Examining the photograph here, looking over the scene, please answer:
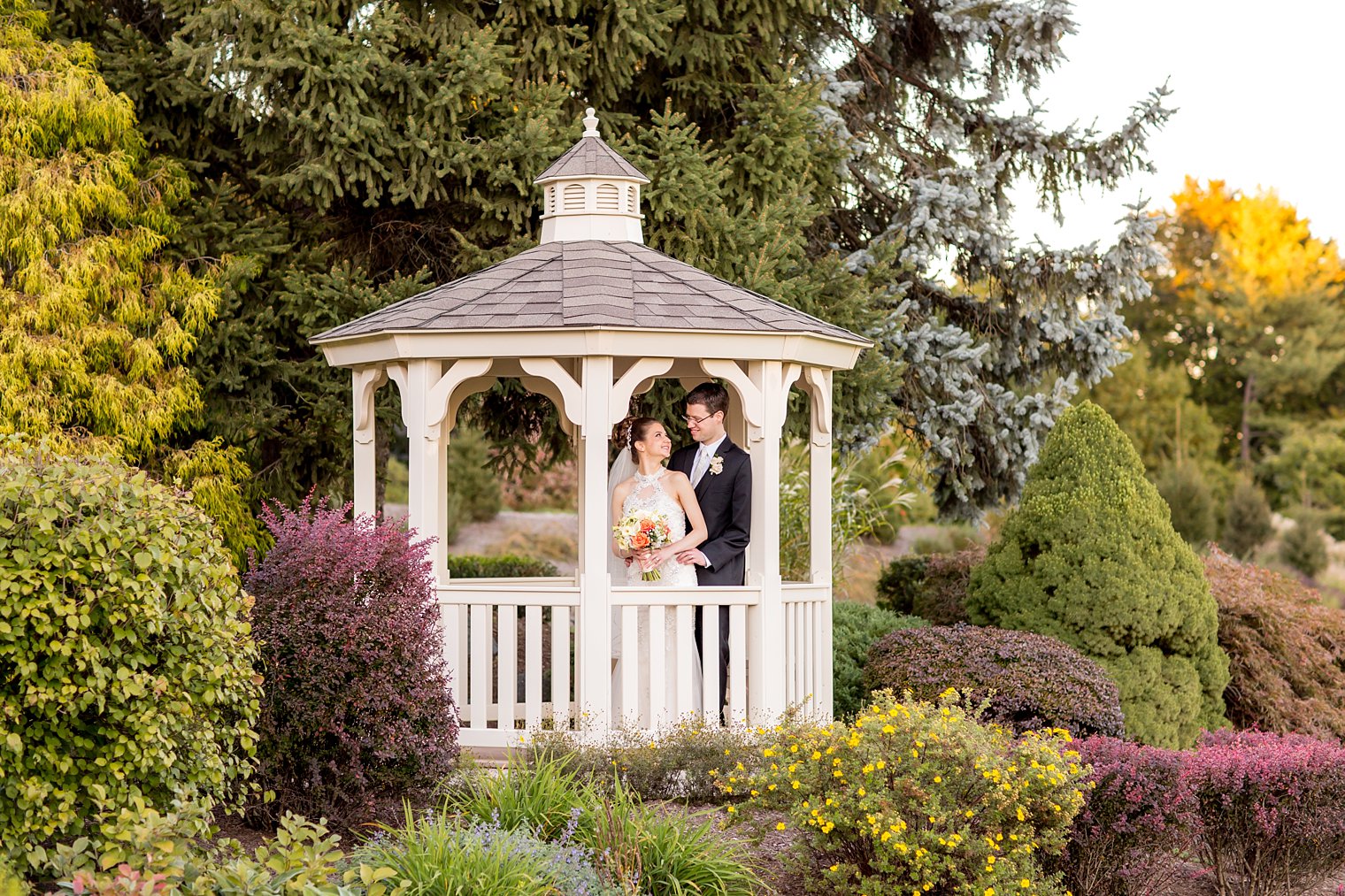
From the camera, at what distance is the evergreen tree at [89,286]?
9.25m

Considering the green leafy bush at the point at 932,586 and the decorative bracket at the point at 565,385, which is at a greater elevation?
the decorative bracket at the point at 565,385

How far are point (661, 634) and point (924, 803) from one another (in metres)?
2.43

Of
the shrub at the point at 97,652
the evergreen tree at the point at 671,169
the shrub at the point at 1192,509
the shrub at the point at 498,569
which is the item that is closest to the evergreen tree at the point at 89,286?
the evergreen tree at the point at 671,169

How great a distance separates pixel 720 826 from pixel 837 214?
7974 millimetres

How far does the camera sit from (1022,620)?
9.28m

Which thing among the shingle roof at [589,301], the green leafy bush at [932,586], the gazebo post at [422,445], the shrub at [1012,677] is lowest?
the shrub at [1012,677]

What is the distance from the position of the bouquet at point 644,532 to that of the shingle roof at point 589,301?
3.72 feet

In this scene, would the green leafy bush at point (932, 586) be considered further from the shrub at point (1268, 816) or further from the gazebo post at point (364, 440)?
the gazebo post at point (364, 440)

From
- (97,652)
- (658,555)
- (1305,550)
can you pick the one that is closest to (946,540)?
(1305,550)

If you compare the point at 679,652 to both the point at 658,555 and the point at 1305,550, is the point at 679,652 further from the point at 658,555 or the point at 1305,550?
the point at 1305,550

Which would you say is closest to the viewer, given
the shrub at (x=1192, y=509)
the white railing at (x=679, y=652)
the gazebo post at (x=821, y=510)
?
the white railing at (x=679, y=652)

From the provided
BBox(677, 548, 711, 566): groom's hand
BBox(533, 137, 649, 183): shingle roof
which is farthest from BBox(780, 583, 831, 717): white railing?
BBox(533, 137, 649, 183): shingle roof

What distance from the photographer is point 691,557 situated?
778 centimetres

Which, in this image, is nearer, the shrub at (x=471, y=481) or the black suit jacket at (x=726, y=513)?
the black suit jacket at (x=726, y=513)
